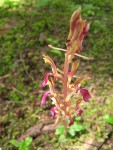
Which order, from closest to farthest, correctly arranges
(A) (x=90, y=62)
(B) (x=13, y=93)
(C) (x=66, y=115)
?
(C) (x=66, y=115), (B) (x=13, y=93), (A) (x=90, y=62)

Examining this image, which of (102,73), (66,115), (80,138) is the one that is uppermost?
(66,115)

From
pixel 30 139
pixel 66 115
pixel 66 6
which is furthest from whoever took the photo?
pixel 66 6

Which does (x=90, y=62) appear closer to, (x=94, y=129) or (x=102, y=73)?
(x=102, y=73)

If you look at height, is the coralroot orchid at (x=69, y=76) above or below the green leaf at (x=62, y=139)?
above

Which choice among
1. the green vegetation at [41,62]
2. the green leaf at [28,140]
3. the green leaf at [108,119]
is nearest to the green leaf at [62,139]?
the green vegetation at [41,62]

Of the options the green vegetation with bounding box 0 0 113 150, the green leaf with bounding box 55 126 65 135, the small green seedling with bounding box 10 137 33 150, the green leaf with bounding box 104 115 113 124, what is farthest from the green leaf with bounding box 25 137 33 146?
the green leaf with bounding box 104 115 113 124

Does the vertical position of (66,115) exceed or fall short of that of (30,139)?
it exceeds it

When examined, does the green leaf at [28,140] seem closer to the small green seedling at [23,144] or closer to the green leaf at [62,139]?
the small green seedling at [23,144]

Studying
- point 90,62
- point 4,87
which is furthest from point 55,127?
point 90,62

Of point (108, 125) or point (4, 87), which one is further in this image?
point (4, 87)
